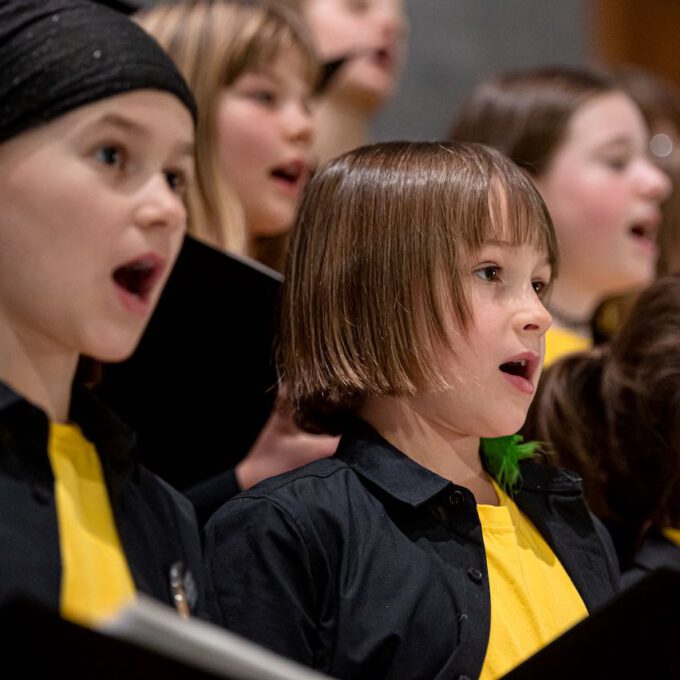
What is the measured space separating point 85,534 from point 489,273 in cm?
46

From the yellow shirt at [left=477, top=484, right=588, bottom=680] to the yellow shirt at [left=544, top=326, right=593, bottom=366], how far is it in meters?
0.55

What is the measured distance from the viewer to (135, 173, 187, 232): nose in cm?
109

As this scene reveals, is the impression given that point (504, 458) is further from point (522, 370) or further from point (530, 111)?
point (530, 111)

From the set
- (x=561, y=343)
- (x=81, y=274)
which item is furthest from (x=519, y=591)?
(x=561, y=343)

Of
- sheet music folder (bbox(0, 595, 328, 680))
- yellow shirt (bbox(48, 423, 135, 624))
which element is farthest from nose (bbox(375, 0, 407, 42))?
sheet music folder (bbox(0, 595, 328, 680))

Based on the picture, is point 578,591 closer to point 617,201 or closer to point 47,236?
point 47,236

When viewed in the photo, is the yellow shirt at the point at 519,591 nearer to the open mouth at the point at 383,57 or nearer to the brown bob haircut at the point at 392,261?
the brown bob haircut at the point at 392,261

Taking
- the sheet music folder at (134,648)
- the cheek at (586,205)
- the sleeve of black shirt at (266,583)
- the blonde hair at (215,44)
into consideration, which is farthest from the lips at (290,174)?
the sheet music folder at (134,648)

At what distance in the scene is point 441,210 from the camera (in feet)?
3.92

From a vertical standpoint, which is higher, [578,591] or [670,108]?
[670,108]

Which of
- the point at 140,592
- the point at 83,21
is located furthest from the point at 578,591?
the point at 83,21

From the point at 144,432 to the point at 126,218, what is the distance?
467mm

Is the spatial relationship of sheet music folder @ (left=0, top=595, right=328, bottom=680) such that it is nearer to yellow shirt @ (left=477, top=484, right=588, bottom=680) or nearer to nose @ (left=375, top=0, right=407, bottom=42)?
yellow shirt @ (left=477, top=484, right=588, bottom=680)

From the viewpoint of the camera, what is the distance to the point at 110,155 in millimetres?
1096
